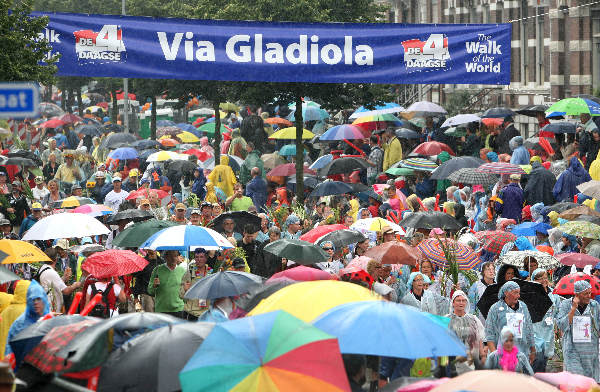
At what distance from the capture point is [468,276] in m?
16.0

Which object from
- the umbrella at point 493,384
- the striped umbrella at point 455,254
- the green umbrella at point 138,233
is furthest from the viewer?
the green umbrella at point 138,233

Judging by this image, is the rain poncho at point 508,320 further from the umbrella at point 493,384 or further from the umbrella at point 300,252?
the umbrella at point 493,384

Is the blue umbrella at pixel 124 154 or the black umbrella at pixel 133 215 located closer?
the black umbrella at pixel 133 215

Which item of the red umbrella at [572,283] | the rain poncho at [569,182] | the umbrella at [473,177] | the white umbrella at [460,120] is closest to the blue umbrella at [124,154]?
the white umbrella at [460,120]

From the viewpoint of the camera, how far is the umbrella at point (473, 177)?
22.5m

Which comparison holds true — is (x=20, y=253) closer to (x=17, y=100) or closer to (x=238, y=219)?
(x=238, y=219)

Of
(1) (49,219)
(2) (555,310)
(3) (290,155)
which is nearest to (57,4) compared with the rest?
(3) (290,155)

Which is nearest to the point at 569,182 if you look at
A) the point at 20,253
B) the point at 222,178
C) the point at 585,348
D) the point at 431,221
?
the point at 431,221

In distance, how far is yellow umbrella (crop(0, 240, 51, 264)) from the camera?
49.2ft

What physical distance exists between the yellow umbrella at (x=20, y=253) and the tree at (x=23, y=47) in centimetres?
330

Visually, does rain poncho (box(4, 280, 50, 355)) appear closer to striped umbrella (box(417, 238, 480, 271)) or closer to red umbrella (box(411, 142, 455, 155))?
striped umbrella (box(417, 238, 480, 271))

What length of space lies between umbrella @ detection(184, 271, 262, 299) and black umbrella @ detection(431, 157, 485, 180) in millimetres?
10642

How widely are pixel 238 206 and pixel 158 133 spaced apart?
76.8ft

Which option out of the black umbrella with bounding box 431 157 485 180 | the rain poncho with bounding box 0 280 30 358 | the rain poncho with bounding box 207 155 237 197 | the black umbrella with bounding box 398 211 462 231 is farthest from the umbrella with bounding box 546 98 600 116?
the rain poncho with bounding box 0 280 30 358
